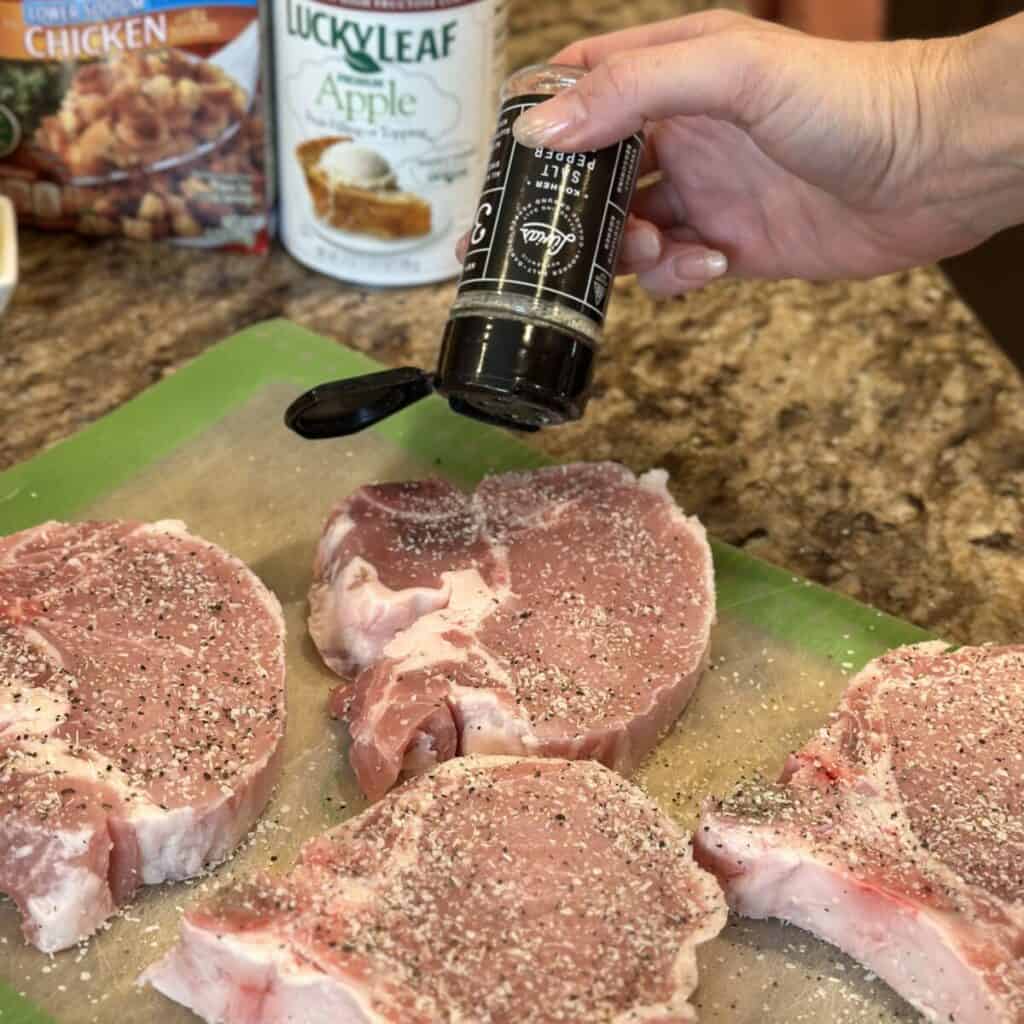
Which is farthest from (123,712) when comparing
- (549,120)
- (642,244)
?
(642,244)

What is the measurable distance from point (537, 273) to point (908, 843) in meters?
0.91

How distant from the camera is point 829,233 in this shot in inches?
99.9

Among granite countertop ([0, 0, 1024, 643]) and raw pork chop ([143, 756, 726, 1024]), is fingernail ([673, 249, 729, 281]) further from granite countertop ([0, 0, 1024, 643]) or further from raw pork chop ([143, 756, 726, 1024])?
raw pork chop ([143, 756, 726, 1024])

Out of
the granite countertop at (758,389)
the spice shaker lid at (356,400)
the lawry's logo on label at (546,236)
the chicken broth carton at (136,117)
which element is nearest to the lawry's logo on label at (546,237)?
the lawry's logo on label at (546,236)

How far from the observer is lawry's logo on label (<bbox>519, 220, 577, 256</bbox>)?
6.44 feet

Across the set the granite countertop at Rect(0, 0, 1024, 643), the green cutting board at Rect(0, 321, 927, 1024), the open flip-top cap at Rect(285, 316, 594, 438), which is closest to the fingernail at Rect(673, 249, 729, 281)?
the granite countertop at Rect(0, 0, 1024, 643)

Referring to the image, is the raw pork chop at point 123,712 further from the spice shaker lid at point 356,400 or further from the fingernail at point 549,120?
the fingernail at point 549,120

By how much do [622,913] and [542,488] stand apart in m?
0.80

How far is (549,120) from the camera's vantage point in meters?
1.96

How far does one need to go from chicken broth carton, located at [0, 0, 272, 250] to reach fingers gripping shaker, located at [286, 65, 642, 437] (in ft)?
2.73

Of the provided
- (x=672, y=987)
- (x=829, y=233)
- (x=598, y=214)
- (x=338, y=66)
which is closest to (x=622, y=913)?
(x=672, y=987)

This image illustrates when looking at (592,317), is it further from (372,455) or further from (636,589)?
(372,455)

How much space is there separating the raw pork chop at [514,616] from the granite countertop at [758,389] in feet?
1.01

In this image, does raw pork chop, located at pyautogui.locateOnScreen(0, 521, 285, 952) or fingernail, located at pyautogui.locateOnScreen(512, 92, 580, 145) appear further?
fingernail, located at pyautogui.locateOnScreen(512, 92, 580, 145)
